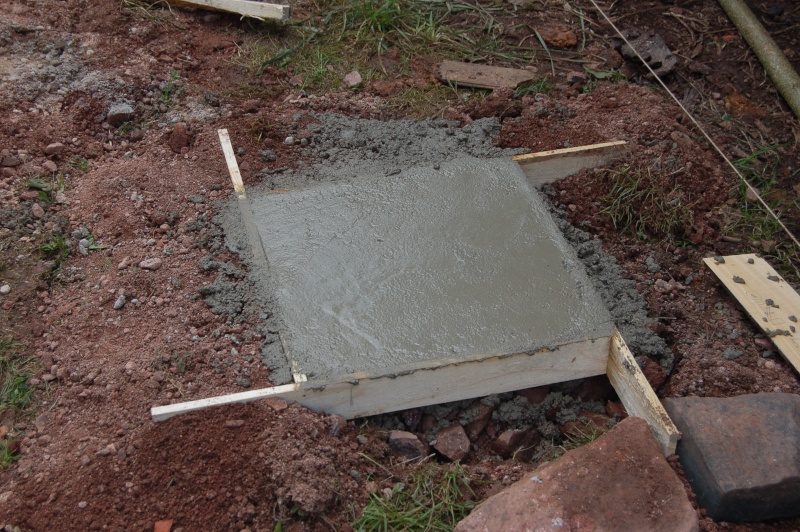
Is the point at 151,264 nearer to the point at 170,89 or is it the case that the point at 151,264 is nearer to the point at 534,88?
the point at 170,89

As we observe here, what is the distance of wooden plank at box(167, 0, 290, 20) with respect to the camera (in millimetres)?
5098

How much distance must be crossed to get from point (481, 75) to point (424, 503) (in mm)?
3090

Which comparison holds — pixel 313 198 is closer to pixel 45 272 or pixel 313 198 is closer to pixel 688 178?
pixel 45 272

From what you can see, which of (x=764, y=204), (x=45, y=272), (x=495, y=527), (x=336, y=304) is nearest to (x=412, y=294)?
(x=336, y=304)

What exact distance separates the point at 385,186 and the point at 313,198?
0.38 metres

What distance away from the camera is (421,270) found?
3434mm

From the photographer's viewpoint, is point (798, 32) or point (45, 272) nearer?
point (45, 272)

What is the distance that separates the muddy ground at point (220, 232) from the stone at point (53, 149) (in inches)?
0.5

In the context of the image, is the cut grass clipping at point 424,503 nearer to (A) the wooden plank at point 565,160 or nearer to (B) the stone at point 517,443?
(B) the stone at point 517,443

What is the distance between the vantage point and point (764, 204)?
4.04 metres

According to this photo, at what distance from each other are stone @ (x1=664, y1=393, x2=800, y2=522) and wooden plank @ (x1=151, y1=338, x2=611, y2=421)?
0.44 meters

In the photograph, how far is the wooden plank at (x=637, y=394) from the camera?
9.62 ft

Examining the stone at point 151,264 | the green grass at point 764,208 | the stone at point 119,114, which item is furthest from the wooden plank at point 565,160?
the stone at point 119,114

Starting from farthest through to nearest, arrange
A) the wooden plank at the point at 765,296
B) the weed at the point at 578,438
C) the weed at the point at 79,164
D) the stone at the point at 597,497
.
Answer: the weed at the point at 79,164 < the wooden plank at the point at 765,296 < the weed at the point at 578,438 < the stone at the point at 597,497
